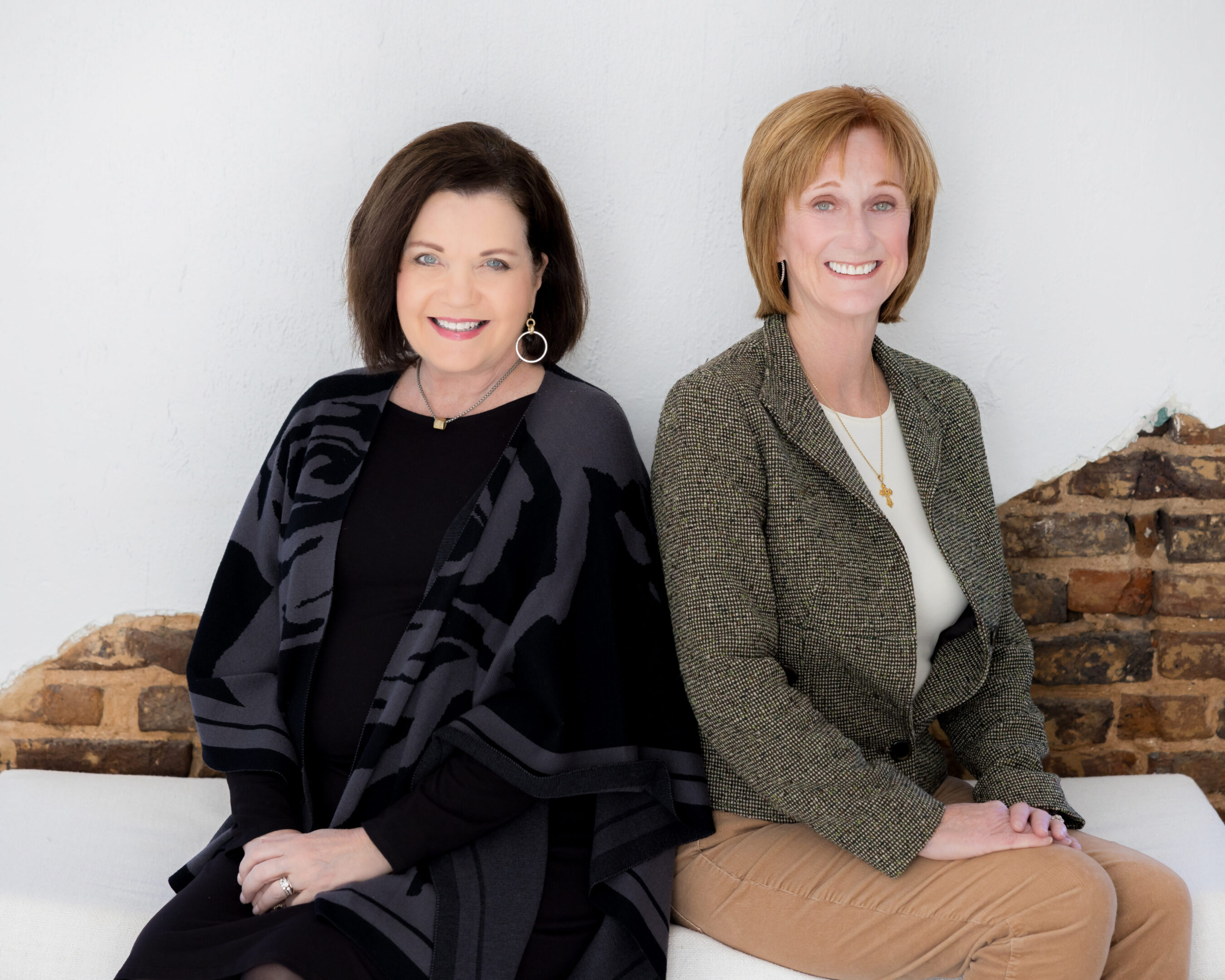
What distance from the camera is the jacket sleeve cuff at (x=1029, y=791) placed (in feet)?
5.66

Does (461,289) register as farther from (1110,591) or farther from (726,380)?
(1110,591)

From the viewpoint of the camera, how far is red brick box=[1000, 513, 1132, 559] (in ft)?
7.47

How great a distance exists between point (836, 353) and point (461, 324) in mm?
675

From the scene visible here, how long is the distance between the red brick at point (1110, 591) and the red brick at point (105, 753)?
→ 6.50ft

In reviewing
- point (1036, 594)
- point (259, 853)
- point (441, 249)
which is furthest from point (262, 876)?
point (1036, 594)

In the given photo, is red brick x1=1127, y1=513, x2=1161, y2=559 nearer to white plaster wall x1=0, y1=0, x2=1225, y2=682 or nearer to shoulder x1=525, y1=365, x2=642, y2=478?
white plaster wall x1=0, y1=0, x2=1225, y2=682

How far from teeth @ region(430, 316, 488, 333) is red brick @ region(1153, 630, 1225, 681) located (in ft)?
5.35

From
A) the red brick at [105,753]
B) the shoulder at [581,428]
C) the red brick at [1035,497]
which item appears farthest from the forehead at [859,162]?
the red brick at [105,753]

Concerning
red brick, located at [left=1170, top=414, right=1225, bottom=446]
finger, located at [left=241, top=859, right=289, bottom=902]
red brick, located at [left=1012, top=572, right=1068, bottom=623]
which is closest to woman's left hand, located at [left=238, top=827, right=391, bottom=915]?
finger, located at [left=241, top=859, right=289, bottom=902]

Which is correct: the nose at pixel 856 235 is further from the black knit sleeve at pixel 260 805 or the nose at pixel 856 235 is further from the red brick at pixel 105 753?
the red brick at pixel 105 753

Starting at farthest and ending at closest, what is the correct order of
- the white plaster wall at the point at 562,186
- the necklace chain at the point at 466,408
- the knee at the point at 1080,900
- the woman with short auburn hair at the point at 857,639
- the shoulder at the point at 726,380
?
the white plaster wall at the point at 562,186
the necklace chain at the point at 466,408
the shoulder at the point at 726,380
the woman with short auburn hair at the point at 857,639
the knee at the point at 1080,900

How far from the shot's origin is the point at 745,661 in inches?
65.9

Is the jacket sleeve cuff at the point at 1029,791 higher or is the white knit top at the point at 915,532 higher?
the white knit top at the point at 915,532

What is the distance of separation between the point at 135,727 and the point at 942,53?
225 centimetres
